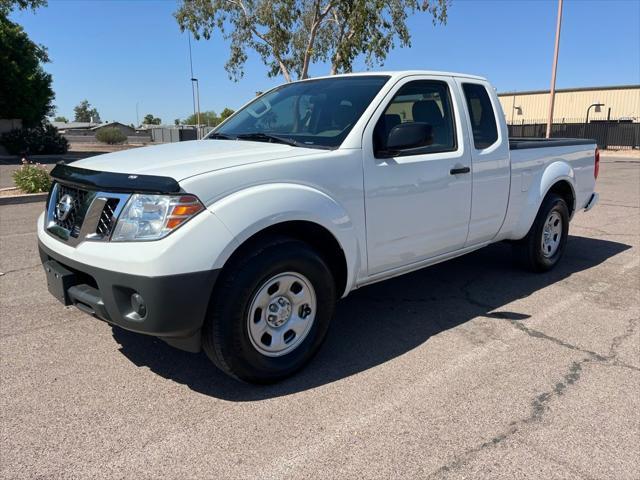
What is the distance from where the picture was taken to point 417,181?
3.77 metres

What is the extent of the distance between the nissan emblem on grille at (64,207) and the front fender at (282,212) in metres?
1.00

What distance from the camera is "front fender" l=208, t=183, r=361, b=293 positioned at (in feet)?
9.07

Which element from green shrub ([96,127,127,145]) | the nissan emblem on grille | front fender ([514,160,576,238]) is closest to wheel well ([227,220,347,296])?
the nissan emblem on grille

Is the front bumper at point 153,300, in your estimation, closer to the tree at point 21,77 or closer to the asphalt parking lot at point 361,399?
the asphalt parking lot at point 361,399

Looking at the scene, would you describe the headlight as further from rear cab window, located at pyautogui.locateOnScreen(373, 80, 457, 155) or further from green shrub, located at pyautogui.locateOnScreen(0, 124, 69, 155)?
green shrub, located at pyautogui.locateOnScreen(0, 124, 69, 155)

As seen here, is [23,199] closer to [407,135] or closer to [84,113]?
[407,135]

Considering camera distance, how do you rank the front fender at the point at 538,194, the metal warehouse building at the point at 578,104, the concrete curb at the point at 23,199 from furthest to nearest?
the metal warehouse building at the point at 578,104
the concrete curb at the point at 23,199
the front fender at the point at 538,194

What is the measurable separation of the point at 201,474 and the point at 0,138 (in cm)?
2940

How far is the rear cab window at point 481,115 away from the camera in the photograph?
4.45 metres

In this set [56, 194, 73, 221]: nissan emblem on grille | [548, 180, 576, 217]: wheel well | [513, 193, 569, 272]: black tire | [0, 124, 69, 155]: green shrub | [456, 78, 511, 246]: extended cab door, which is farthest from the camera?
[0, 124, 69, 155]: green shrub

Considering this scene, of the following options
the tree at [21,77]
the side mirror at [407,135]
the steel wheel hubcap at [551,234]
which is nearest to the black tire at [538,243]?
the steel wheel hubcap at [551,234]

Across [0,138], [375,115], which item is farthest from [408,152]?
[0,138]

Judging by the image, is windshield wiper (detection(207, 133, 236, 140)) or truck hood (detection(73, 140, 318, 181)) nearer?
truck hood (detection(73, 140, 318, 181))

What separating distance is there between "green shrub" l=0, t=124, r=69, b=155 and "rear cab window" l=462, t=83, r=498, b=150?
26172mm
